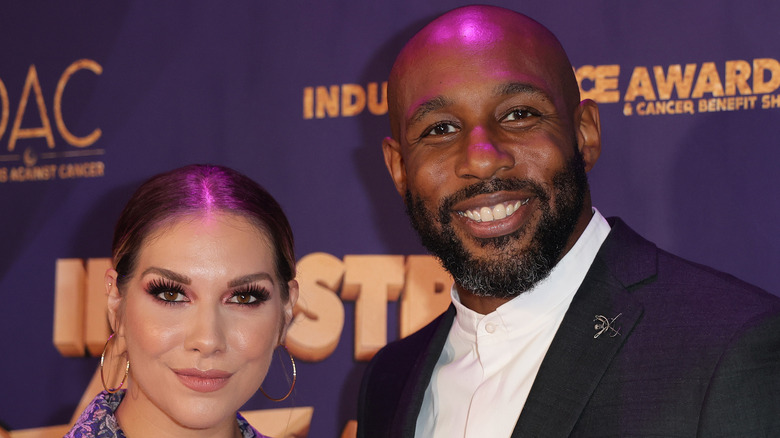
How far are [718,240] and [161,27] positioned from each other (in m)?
2.73

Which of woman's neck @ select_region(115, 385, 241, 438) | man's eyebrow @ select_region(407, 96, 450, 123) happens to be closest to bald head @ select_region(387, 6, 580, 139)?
man's eyebrow @ select_region(407, 96, 450, 123)

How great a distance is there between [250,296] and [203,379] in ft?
0.84

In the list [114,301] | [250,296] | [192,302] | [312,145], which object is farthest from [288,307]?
[312,145]

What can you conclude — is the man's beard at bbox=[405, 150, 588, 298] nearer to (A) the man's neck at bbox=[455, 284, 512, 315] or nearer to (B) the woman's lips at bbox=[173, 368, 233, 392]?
(A) the man's neck at bbox=[455, 284, 512, 315]

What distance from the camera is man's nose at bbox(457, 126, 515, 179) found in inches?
95.9

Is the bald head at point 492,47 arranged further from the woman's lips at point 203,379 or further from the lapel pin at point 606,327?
the woman's lips at point 203,379

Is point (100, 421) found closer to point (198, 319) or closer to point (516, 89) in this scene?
point (198, 319)

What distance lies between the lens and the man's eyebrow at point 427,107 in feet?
8.39

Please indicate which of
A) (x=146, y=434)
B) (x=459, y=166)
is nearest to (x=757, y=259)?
(x=459, y=166)

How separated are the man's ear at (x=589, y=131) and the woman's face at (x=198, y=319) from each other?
105 cm

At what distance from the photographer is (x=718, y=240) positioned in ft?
10.7

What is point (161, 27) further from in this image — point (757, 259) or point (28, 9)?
point (757, 259)

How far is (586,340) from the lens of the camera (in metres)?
2.33

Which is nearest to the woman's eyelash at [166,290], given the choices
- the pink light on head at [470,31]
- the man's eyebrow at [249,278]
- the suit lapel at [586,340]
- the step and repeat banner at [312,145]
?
the man's eyebrow at [249,278]
